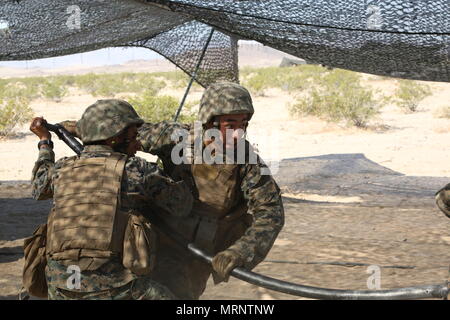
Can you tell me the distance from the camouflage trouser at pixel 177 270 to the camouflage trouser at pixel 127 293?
342 mm

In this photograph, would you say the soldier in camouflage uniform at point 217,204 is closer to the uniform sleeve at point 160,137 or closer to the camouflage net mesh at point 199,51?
the uniform sleeve at point 160,137

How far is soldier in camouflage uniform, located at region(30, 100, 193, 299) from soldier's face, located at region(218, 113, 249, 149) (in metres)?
0.43

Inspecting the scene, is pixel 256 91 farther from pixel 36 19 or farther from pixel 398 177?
pixel 36 19

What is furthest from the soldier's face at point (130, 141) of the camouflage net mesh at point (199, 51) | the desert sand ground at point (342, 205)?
the camouflage net mesh at point (199, 51)

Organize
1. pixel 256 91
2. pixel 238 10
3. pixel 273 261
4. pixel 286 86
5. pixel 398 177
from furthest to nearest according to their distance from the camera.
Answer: pixel 286 86 → pixel 256 91 → pixel 398 177 → pixel 273 261 → pixel 238 10

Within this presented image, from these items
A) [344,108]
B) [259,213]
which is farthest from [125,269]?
[344,108]

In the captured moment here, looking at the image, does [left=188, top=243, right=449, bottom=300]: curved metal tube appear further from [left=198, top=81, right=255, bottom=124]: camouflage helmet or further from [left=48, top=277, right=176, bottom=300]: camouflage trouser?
[left=198, top=81, right=255, bottom=124]: camouflage helmet

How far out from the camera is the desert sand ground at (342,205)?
5.65 meters

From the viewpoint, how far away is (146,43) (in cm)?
802

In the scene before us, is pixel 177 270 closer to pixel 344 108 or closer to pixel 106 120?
pixel 106 120

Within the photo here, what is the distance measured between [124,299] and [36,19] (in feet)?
13.9

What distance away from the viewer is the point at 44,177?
3.04 m

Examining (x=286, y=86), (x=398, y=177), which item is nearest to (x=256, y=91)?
(x=286, y=86)
